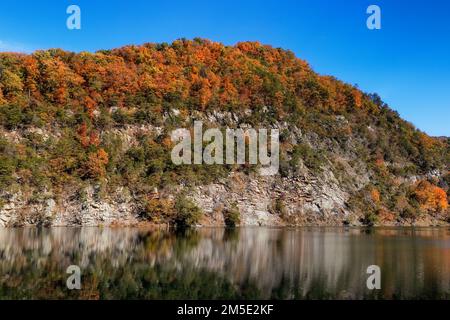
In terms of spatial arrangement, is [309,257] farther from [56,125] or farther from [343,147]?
[343,147]

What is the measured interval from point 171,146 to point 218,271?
210 ft

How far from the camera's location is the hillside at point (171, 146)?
74.0 metres

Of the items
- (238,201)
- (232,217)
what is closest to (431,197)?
(238,201)

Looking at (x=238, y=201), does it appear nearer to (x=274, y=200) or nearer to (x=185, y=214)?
(x=274, y=200)

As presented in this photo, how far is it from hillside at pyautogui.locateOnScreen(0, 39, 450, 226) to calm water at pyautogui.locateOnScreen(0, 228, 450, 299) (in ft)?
109

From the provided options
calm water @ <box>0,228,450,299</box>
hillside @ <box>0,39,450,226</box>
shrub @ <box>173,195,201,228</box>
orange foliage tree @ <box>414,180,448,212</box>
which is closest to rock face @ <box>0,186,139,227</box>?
hillside @ <box>0,39,450,226</box>

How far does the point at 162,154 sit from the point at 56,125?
64.8ft

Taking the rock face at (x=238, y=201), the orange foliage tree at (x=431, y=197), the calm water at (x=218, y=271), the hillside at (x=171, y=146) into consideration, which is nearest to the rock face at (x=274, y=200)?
the rock face at (x=238, y=201)

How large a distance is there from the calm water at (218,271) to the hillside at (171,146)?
109 ft

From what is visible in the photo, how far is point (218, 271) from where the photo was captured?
1086 inches

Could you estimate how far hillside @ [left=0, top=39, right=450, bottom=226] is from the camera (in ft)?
243

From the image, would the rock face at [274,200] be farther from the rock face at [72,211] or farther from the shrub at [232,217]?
the rock face at [72,211]

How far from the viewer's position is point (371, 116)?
129500mm

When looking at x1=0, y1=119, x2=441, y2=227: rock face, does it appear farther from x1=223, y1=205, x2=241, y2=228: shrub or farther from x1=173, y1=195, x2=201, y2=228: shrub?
x1=173, y1=195, x2=201, y2=228: shrub
